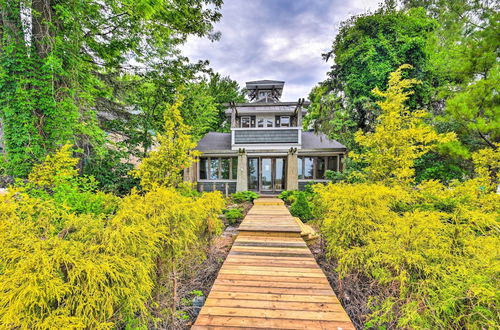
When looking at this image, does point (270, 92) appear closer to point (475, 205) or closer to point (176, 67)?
point (176, 67)

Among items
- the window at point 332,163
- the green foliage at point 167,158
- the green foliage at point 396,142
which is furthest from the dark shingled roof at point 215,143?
the green foliage at point 396,142

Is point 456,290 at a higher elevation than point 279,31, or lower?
lower

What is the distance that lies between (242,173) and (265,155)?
1.77 m

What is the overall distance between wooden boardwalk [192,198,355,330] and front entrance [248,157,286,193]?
7818 mm

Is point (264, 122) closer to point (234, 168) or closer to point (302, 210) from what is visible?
point (234, 168)

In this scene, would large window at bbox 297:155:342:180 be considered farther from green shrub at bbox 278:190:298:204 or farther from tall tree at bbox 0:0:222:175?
tall tree at bbox 0:0:222:175

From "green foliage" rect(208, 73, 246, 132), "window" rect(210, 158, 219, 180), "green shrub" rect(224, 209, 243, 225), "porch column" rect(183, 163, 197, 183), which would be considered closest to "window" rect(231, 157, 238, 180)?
"window" rect(210, 158, 219, 180)

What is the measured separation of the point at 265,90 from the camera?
1457cm

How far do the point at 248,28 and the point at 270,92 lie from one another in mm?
4484

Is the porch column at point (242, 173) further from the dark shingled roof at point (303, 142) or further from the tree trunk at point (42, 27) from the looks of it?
the tree trunk at point (42, 27)

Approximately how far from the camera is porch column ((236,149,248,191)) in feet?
37.0

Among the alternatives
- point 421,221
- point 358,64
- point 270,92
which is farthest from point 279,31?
point 421,221

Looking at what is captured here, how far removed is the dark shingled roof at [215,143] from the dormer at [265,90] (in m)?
4.05

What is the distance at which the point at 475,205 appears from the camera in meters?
3.80
